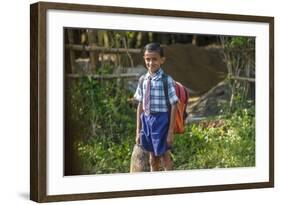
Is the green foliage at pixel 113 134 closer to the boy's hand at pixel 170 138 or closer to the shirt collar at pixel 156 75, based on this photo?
the boy's hand at pixel 170 138

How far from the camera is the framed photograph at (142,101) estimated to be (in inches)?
151

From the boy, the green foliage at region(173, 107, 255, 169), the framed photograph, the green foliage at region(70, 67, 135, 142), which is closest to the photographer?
the framed photograph

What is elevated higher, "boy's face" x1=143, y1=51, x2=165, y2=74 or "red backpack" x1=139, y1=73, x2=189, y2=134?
"boy's face" x1=143, y1=51, x2=165, y2=74

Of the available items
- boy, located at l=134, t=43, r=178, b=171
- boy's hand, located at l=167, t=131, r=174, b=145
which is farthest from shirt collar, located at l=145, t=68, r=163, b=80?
boy's hand, located at l=167, t=131, r=174, b=145

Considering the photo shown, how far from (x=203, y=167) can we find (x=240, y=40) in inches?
26.3

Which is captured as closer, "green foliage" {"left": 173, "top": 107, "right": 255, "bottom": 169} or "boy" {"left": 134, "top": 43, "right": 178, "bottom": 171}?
"boy" {"left": 134, "top": 43, "right": 178, "bottom": 171}

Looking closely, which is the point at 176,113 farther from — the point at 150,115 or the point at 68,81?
the point at 68,81

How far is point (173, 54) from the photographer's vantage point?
418cm

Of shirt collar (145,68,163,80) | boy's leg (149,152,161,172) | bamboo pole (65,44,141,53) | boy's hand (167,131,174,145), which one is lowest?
boy's leg (149,152,161,172)

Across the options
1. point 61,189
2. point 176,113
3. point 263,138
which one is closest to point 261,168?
point 263,138

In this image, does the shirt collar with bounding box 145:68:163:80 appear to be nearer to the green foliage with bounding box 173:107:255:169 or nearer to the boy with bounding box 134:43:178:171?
the boy with bounding box 134:43:178:171

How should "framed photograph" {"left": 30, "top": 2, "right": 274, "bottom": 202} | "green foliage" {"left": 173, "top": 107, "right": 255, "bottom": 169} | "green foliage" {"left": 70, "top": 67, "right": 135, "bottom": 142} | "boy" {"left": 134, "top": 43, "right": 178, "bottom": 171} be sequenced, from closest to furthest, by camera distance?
1. "framed photograph" {"left": 30, "top": 2, "right": 274, "bottom": 202}
2. "green foliage" {"left": 70, "top": 67, "right": 135, "bottom": 142}
3. "boy" {"left": 134, "top": 43, "right": 178, "bottom": 171}
4. "green foliage" {"left": 173, "top": 107, "right": 255, "bottom": 169}

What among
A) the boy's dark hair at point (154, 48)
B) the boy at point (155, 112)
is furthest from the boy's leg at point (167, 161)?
the boy's dark hair at point (154, 48)

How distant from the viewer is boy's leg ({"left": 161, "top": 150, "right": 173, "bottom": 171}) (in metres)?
4.18
